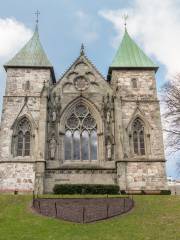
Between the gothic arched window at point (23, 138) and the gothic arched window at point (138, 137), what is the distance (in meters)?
10.2

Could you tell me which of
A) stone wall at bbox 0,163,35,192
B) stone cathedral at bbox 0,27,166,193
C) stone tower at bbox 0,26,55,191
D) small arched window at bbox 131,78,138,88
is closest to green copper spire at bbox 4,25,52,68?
stone tower at bbox 0,26,55,191


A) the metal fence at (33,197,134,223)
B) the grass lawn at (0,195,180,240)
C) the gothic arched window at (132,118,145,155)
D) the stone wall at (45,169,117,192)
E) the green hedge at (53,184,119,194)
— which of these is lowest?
the grass lawn at (0,195,180,240)

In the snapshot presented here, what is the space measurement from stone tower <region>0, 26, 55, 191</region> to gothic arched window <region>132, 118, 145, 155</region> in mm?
8871

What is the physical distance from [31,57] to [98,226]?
81.3ft

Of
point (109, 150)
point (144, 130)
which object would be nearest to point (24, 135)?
point (109, 150)

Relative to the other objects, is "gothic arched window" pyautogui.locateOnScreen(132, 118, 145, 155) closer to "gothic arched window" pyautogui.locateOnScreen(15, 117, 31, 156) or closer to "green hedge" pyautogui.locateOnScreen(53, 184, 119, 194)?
"green hedge" pyautogui.locateOnScreen(53, 184, 119, 194)

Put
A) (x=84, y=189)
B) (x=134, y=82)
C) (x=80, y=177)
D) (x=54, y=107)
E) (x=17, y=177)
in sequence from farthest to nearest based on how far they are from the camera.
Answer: (x=134, y=82) < (x=54, y=107) < (x=80, y=177) < (x=17, y=177) < (x=84, y=189)

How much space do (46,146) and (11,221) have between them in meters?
14.5

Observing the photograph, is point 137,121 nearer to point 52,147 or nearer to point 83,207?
point 52,147

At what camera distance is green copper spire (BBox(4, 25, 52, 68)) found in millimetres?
39906

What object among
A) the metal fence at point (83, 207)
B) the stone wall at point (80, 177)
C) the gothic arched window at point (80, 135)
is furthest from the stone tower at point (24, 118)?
the metal fence at point (83, 207)

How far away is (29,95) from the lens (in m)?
38.3

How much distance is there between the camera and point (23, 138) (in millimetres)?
36562

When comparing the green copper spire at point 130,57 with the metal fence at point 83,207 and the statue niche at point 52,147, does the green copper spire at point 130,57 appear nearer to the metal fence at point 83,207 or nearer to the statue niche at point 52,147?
the statue niche at point 52,147
